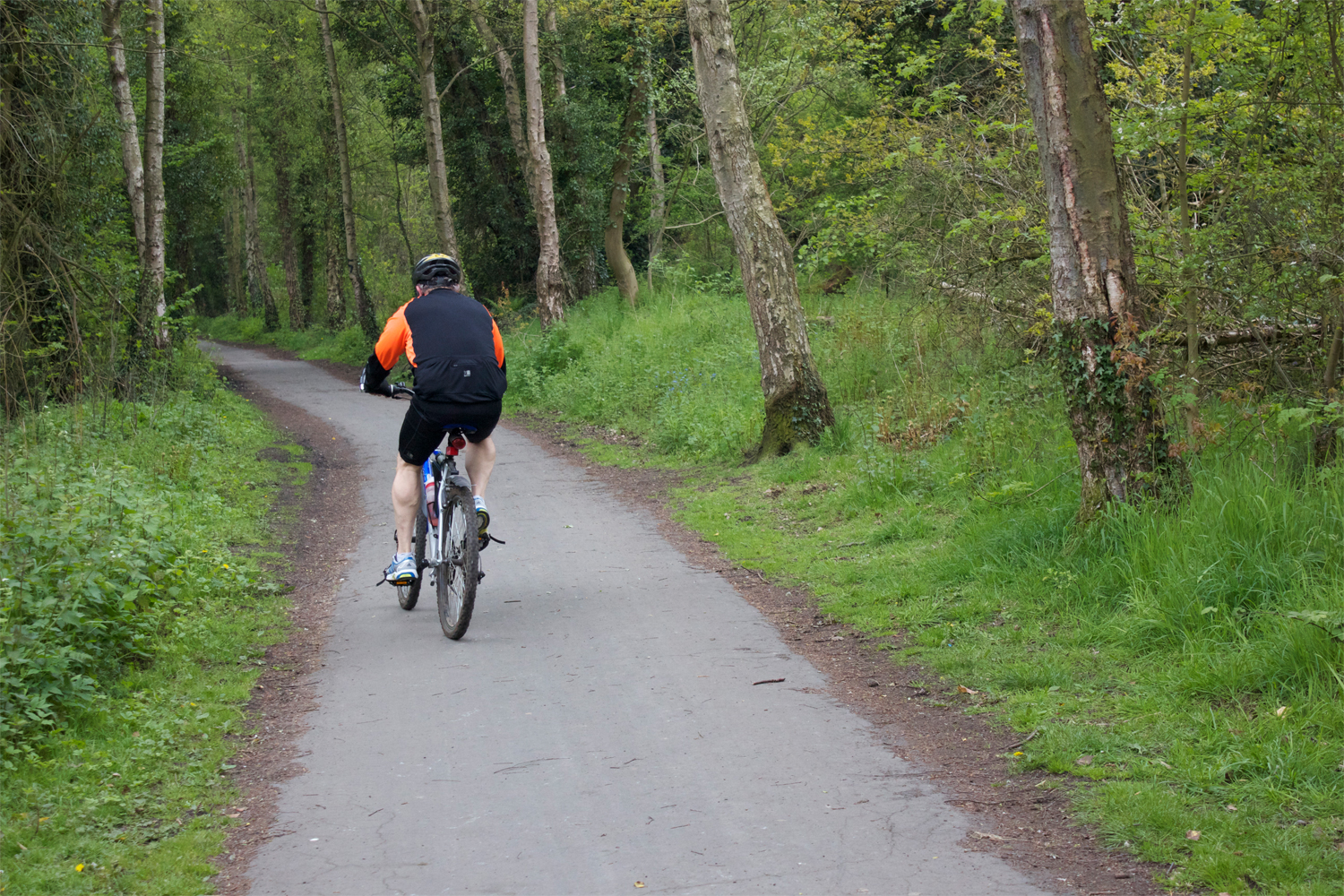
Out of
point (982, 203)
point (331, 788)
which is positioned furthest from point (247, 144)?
point (331, 788)

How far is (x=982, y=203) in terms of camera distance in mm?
12359

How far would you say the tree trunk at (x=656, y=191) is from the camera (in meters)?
27.4

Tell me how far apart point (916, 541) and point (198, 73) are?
3286 cm

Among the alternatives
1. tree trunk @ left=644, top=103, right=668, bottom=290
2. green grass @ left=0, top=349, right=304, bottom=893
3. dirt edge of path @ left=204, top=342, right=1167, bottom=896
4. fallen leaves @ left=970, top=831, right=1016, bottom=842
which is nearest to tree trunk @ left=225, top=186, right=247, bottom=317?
tree trunk @ left=644, top=103, right=668, bottom=290

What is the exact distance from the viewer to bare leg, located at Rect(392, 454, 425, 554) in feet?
23.3

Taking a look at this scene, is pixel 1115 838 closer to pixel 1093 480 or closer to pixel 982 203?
pixel 1093 480

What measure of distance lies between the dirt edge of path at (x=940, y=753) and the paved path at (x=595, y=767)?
101mm

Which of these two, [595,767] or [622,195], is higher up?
[622,195]

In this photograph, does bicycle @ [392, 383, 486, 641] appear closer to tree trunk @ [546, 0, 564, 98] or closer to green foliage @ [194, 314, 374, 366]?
tree trunk @ [546, 0, 564, 98]

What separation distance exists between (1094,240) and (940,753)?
3.58m

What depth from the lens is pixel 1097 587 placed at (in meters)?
6.33

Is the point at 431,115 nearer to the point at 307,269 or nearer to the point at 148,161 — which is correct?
the point at 148,161

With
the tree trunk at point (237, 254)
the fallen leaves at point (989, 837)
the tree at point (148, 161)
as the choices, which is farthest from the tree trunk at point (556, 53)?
the tree trunk at point (237, 254)

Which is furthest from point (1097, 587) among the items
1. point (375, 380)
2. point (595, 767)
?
point (375, 380)
